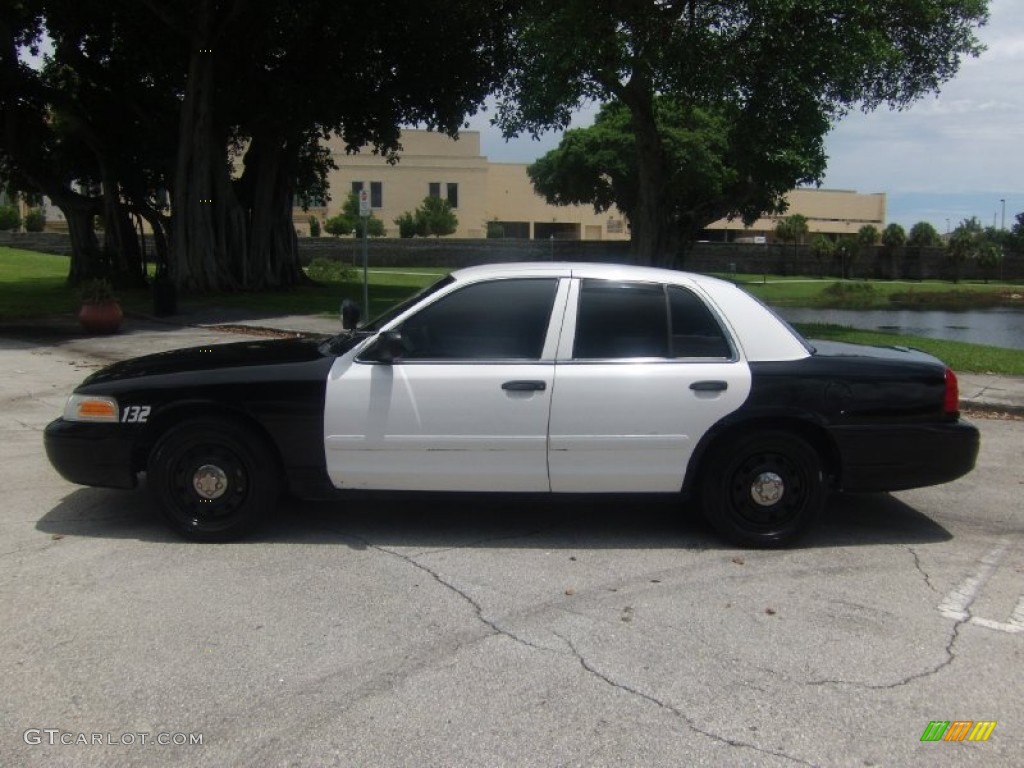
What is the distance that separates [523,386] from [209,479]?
6.26ft

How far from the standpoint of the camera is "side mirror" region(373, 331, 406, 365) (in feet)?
16.8

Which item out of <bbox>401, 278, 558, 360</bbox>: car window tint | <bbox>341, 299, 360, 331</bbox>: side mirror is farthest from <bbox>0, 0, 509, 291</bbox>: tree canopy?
<bbox>401, 278, 558, 360</bbox>: car window tint

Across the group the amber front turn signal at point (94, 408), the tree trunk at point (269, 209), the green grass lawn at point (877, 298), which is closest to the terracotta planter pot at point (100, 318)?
the tree trunk at point (269, 209)

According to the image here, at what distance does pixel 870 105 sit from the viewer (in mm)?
20188

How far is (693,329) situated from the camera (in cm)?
537

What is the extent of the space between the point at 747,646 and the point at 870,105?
1903 cm

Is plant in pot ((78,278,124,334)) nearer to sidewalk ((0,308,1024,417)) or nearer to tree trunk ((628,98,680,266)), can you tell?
sidewalk ((0,308,1024,417))

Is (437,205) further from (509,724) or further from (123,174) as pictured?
(509,724)

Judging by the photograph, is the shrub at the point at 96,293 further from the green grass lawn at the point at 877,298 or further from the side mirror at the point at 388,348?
the green grass lawn at the point at 877,298

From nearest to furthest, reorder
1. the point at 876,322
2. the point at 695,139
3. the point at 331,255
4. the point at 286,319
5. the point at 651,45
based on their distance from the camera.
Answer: the point at 651,45 → the point at 286,319 → the point at 876,322 → the point at 695,139 → the point at 331,255

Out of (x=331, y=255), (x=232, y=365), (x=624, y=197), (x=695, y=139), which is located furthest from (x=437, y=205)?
(x=232, y=365)

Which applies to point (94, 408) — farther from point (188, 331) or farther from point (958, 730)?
point (188, 331)

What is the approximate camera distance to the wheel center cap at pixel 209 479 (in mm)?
5270

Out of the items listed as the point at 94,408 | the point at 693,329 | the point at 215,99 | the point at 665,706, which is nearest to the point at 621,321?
the point at 693,329
